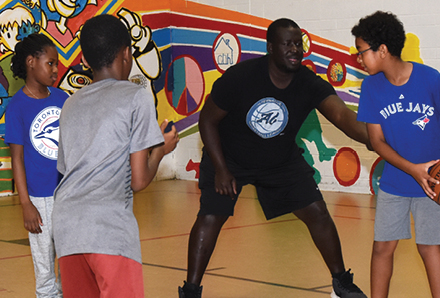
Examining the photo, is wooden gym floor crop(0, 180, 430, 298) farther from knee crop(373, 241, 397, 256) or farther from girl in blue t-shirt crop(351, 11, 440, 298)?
girl in blue t-shirt crop(351, 11, 440, 298)

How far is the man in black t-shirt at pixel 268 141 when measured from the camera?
3.18m

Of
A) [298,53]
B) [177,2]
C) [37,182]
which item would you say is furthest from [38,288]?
[177,2]

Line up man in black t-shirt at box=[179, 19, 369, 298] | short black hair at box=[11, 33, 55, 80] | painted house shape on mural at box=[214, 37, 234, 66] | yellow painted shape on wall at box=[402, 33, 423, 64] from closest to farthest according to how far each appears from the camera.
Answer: short black hair at box=[11, 33, 55, 80] < man in black t-shirt at box=[179, 19, 369, 298] < yellow painted shape on wall at box=[402, 33, 423, 64] < painted house shape on mural at box=[214, 37, 234, 66]

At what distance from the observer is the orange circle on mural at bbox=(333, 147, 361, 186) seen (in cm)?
694

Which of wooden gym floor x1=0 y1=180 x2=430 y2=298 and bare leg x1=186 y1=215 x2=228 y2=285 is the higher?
bare leg x1=186 y1=215 x2=228 y2=285

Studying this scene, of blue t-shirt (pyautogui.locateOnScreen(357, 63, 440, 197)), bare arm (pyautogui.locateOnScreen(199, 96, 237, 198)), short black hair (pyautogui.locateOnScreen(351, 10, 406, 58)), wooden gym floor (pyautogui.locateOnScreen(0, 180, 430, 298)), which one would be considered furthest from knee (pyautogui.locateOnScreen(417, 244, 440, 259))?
bare arm (pyautogui.locateOnScreen(199, 96, 237, 198))

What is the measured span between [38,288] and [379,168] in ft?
15.4

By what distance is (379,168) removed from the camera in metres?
6.75

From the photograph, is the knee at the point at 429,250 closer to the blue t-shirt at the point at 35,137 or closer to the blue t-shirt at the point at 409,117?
the blue t-shirt at the point at 409,117

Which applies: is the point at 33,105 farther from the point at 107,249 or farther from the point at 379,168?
the point at 379,168

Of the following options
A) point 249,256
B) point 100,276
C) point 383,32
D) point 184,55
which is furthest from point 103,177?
point 184,55

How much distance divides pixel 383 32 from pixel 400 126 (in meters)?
0.41

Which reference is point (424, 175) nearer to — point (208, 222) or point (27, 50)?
point (208, 222)

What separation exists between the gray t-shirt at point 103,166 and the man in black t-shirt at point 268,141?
1.25 metres
